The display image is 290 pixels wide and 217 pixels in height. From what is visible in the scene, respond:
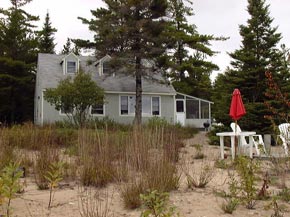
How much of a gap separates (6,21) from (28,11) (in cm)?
258

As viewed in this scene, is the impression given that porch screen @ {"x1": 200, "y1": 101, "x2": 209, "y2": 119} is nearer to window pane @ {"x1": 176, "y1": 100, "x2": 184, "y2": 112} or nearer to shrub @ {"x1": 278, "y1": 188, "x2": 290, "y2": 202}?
window pane @ {"x1": 176, "y1": 100, "x2": 184, "y2": 112}

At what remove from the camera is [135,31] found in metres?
19.9

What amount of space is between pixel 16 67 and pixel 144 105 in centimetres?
992

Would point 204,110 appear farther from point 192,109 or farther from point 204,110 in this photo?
point 192,109

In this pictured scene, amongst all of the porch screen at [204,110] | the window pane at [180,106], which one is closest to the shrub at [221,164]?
the window pane at [180,106]

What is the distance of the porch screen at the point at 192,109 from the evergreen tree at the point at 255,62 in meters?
11.3

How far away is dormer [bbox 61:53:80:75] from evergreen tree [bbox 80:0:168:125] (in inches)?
122

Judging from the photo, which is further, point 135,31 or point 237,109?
point 135,31

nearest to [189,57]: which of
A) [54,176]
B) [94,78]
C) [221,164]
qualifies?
[94,78]

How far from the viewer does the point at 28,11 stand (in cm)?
2906

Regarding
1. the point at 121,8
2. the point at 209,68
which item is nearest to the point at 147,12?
the point at 121,8

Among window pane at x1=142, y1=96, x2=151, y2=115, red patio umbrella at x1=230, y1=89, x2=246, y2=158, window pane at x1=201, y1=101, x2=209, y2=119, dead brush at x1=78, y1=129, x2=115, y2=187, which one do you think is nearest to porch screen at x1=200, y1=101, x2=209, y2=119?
window pane at x1=201, y1=101, x2=209, y2=119

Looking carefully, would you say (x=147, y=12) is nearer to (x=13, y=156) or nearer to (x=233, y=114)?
(x=233, y=114)

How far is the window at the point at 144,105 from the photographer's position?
23406 millimetres
